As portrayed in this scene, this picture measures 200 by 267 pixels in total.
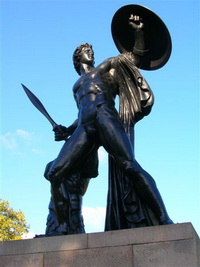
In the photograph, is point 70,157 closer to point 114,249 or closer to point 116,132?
point 116,132

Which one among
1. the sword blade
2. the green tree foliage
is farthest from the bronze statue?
the green tree foliage

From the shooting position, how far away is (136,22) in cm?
979

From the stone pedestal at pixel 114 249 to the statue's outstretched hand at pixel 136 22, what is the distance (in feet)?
15.0

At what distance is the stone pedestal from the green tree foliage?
809 inches

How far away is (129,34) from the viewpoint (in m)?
10.1

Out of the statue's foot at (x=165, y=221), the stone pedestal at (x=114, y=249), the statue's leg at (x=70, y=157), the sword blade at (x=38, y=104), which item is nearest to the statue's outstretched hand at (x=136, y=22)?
the sword blade at (x=38, y=104)

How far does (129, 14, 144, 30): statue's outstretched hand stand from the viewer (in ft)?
32.0

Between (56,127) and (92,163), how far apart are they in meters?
1.18

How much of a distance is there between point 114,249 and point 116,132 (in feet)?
6.89

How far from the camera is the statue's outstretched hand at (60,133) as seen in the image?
9.59 meters

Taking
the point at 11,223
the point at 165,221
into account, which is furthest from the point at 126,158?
the point at 11,223

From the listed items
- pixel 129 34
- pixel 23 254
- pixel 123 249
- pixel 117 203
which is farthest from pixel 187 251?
pixel 129 34

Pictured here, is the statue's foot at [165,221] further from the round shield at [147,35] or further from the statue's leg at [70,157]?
the round shield at [147,35]

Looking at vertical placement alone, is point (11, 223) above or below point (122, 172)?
above
